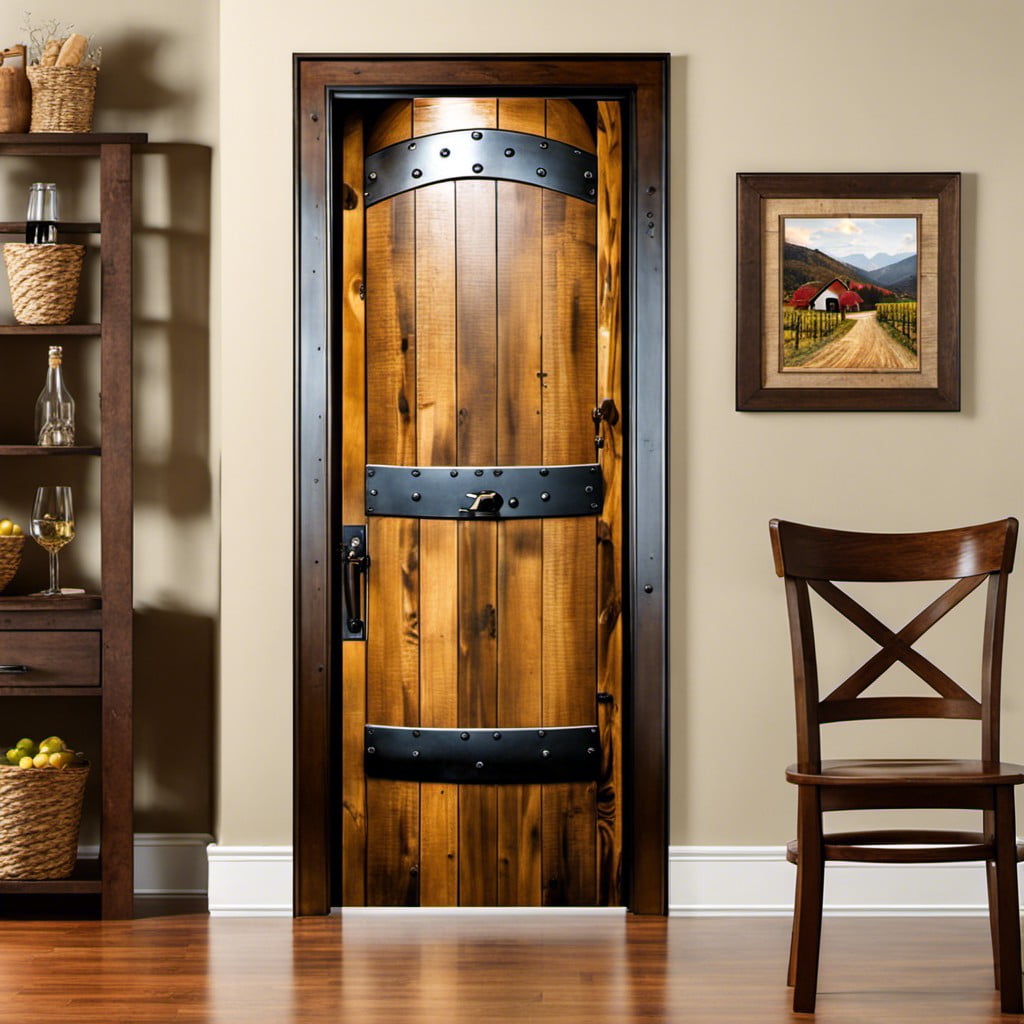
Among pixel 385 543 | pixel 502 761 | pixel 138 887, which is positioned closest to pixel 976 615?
pixel 502 761

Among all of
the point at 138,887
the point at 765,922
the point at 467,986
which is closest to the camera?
the point at 467,986

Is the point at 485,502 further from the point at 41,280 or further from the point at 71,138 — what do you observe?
the point at 71,138

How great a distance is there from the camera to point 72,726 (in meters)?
3.45

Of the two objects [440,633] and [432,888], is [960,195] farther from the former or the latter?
[432,888]

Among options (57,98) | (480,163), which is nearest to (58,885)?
(57,98)

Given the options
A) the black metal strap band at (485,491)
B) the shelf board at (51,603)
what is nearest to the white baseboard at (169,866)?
the shelf board at (51,603)

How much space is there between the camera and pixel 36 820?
10.3 ft

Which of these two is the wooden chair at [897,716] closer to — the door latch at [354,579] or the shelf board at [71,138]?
the door latch at [354,579]

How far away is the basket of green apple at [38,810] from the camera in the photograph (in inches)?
122

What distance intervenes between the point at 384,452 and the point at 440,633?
49cm

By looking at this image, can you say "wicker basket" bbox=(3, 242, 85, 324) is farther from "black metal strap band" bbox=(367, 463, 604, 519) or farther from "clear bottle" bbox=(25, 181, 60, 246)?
"black metal strap band" bbox=(367, 463, 604, 519)

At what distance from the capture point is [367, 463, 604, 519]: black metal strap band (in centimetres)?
327

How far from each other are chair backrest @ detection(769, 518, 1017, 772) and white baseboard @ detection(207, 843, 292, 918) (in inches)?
55.5

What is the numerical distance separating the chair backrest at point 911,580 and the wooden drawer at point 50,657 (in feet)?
5.57
